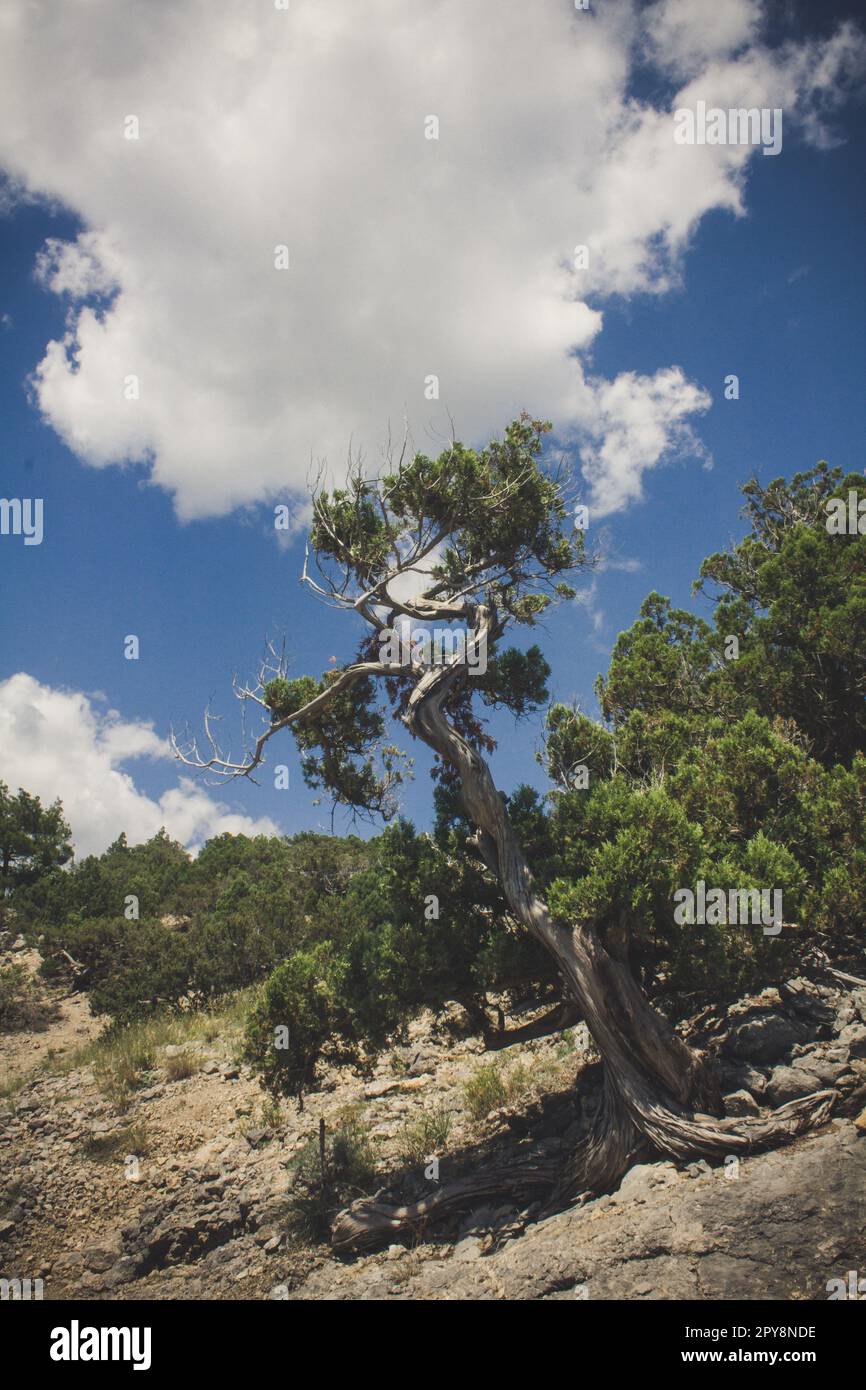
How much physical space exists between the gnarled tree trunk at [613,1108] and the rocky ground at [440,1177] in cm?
25

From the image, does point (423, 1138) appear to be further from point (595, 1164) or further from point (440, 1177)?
point (595, 1164)

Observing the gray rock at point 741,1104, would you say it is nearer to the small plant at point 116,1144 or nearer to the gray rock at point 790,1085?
the gray rock at point 790,1085

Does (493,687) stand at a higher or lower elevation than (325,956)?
higher

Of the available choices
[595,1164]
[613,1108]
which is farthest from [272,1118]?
[613,1108]

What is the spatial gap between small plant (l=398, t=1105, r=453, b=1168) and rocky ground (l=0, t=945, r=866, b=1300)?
0.21 feet

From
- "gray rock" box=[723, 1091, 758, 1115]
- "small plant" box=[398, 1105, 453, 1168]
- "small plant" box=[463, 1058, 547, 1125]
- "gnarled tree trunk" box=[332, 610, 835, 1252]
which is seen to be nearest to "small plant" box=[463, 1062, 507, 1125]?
"small plant" box=[463, 1058, 547, 1125]

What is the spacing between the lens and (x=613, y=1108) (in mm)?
8508

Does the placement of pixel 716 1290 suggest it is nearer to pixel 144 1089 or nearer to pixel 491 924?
pixel 491 924

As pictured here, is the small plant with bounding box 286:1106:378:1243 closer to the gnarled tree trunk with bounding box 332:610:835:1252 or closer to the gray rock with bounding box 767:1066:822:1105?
the gnarled tree trunk with bounding box 332:610:835:1252

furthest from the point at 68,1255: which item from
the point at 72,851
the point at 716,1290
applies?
the point at 72,851

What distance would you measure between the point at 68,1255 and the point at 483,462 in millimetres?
13162

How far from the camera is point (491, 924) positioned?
10219mm

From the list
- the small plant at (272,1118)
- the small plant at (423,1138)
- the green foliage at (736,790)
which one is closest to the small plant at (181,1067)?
the small plant at (272,1118)
